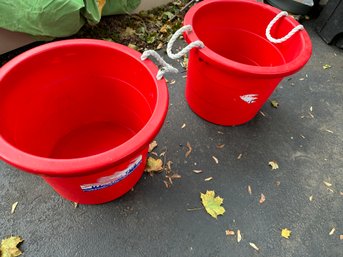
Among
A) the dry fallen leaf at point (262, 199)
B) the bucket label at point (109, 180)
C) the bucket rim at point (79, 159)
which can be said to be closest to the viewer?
the bucket rim at point (79, 159)

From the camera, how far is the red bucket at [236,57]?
114 cm

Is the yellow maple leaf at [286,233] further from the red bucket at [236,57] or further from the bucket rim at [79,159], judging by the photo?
the bucket rim at [79,159]

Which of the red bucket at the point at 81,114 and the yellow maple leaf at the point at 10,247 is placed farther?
the yellow maple leaf at the point at 10,247

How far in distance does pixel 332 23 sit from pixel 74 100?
195cm

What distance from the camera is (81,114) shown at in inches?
53.0

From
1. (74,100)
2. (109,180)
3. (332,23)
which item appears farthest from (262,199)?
(332,23)

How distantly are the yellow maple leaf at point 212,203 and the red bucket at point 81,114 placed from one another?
0.34 m

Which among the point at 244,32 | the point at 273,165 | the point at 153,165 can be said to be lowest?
the point at 153,165

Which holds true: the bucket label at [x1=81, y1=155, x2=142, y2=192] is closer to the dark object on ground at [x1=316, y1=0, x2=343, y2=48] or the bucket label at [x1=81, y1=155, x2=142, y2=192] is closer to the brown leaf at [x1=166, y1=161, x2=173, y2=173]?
the brown leaf at [x1=166, y1=161, x2=173, y2=173]

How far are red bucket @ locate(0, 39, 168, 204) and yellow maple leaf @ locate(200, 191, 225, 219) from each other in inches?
13.4

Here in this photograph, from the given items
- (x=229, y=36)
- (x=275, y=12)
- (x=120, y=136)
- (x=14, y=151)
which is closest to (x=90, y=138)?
(x=120, y=136)

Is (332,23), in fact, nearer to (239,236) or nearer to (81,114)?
(239,236)

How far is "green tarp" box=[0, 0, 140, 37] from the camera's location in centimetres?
128

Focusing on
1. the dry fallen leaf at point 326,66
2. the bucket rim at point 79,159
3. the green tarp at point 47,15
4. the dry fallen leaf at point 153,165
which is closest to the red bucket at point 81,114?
the bucket rim at point 79,159
